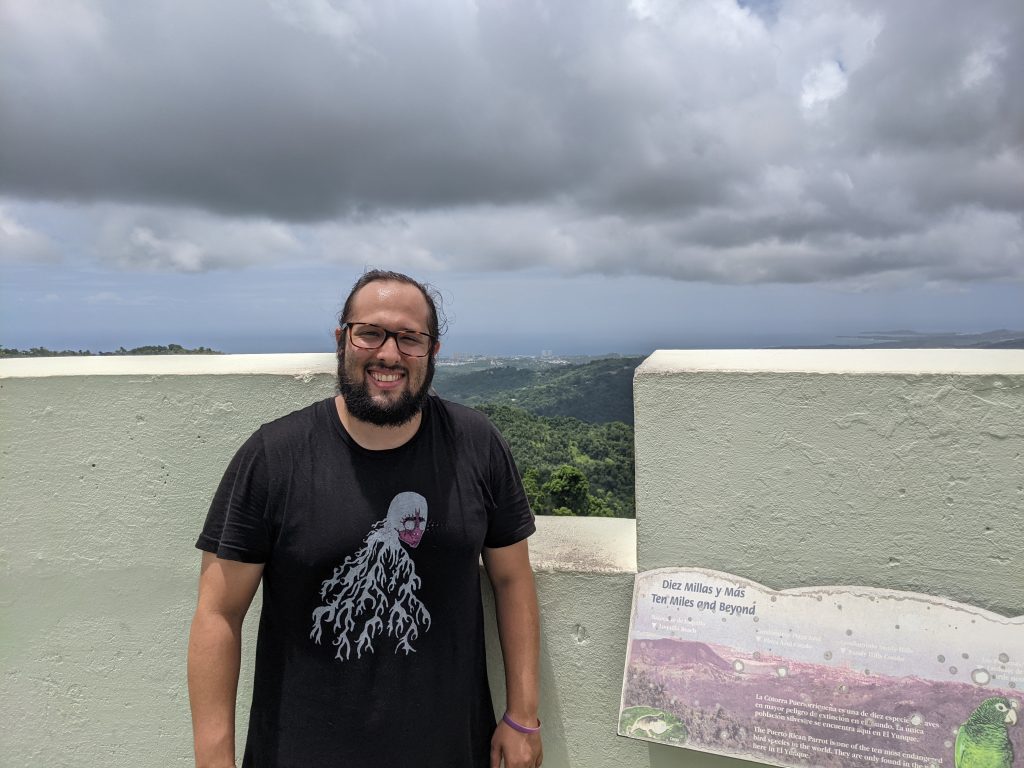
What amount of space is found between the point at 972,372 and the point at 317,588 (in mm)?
2069

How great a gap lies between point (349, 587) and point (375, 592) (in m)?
0.08

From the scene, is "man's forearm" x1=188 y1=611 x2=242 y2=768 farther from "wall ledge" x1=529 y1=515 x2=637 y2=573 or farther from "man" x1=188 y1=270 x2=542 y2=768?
"wall ledge" x1=529 y1=515 x2=637 y2=573

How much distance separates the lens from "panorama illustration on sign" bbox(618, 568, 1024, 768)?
1946 mm

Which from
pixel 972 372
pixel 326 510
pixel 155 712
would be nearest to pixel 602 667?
pixel 326 510

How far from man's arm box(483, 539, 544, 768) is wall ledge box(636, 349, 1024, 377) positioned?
2.53 feet

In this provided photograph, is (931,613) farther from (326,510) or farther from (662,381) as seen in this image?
(326,510)

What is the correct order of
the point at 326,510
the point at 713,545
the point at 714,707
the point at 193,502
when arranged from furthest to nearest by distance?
the point at 193,502 → the point at 713,545 → the point at 714,707 → the point at 326,510

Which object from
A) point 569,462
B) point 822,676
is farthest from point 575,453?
point 822,676

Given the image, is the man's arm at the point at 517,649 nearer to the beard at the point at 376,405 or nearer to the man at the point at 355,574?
the man at the point at 355,574

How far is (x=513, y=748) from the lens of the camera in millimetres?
2213

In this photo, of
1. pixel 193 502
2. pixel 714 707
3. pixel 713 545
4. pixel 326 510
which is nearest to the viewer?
pixel 326 510

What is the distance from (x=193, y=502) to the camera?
2549mm

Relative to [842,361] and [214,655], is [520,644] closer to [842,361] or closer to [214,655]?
[214,655]

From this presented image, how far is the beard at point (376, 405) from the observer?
2004mm
